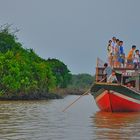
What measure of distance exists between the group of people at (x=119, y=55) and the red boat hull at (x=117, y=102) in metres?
2.03

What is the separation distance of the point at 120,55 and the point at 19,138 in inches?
482

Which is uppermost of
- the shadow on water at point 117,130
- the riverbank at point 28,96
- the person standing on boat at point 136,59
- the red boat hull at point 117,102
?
the person standing on boat at point 136,59

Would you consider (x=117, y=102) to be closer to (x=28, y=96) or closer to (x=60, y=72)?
(x=28, y=96)

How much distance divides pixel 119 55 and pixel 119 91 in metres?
2.50

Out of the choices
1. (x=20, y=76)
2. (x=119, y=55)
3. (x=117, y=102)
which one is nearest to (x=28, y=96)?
(x=20, y=76)

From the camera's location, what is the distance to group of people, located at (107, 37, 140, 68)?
936 inches

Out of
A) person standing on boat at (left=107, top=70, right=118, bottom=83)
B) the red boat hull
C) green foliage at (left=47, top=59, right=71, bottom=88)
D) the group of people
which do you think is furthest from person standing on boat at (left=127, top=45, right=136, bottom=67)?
green foliage at (left=47, top=59, right=71, bottom=88)

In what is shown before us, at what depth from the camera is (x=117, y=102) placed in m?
22.6

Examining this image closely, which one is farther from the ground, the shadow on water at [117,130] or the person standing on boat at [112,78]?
the person standing on boat at [112,78]

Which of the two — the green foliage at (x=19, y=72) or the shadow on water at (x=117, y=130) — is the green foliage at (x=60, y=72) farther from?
the shadow on water at (x=117, y=130)

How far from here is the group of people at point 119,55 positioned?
78.0ft

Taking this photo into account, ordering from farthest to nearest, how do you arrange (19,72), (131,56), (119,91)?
(19,72)
(131,56)
(119,91)

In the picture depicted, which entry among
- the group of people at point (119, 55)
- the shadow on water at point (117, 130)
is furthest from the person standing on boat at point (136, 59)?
the shadow on water at point (117, 130)

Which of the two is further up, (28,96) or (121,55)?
(121,55)
